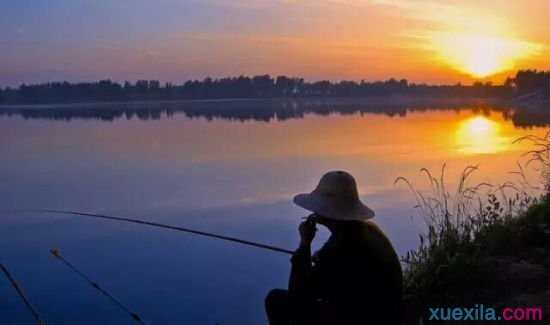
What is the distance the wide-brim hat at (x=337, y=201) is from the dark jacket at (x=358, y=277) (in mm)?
48

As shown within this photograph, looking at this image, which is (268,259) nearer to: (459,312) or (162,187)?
(459,312)

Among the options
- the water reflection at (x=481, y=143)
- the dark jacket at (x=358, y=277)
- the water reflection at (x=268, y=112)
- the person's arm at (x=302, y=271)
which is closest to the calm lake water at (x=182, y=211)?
the water reflection at (x=481, y=143)

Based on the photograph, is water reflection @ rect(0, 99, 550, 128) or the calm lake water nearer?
the calm lake water

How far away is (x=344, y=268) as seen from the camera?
9.02 ft

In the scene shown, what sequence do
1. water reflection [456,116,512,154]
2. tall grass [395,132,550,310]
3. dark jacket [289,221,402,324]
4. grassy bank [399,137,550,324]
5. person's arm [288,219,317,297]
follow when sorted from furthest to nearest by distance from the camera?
water reflection [456,116,512,154] → tall grass [395,132,550,310] → grassy bank [399,137,550,324] → person's arm [288,219,317,297] → dark jacket [289,221,402,324]

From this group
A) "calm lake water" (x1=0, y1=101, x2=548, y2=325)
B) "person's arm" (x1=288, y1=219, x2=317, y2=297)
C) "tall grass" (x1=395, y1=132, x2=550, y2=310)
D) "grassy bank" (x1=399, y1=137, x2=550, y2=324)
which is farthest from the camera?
"calm lake water" (x1=0, y1=101, x2=548, y2=325)

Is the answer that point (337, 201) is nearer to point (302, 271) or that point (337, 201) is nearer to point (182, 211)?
point (302, 271)

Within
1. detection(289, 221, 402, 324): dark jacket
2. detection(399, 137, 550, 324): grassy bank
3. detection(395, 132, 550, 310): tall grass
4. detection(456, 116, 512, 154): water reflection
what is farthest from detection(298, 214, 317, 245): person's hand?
detection(456, 116, 512, 154): water reflection

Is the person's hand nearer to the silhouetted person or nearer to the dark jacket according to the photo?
the silhouetted person

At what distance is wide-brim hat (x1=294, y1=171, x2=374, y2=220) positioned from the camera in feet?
9.31

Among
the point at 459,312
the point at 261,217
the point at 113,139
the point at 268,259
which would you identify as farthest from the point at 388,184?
the point at 113,139

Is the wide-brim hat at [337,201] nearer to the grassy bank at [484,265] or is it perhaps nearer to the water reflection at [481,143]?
the grassy bank at [484,265]

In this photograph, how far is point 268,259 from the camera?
305 inches

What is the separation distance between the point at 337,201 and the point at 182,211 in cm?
829
